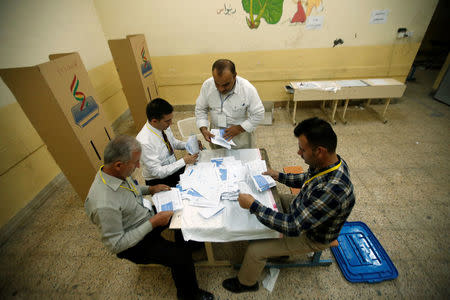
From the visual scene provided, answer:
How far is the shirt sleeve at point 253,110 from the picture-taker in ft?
7.73

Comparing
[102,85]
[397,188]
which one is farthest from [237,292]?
[102,85]

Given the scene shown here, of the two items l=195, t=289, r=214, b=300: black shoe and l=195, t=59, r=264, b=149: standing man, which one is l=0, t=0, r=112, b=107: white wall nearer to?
l=195, t=59, r=264, b=149: standing man

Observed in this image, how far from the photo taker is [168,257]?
1.60m

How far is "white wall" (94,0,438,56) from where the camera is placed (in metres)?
3.95

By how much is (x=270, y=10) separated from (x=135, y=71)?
295 cm

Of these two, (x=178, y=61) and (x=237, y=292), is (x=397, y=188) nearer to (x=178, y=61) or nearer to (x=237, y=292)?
(x=237, y=292)

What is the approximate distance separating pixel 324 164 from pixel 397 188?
2280 mm

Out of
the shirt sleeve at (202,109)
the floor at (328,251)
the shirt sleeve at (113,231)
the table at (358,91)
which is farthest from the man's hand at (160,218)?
the table at (358,91)

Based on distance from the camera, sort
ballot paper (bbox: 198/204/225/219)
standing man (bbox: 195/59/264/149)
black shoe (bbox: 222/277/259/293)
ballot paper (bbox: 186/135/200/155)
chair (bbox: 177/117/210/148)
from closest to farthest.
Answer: ballot paper (bbox: 198/204/225/219) → black shoe (bbox: 222/277/259/293) → ballot paper (bbox: 186/135/200/155) → standing man (bbox: 195/59/264/149) → chair (bbox: 177/117/210/148)

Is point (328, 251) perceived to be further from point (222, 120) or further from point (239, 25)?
point (239, 25)

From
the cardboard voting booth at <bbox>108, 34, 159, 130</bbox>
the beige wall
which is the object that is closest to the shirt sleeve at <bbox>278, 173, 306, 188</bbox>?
the cardboard voting booth at <bbox>108, 34, 159, 130</bbox>

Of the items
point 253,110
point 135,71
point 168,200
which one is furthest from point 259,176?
point 135,71

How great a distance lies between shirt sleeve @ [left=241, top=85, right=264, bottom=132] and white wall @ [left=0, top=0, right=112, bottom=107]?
3.14 m

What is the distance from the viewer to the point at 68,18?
356cm
